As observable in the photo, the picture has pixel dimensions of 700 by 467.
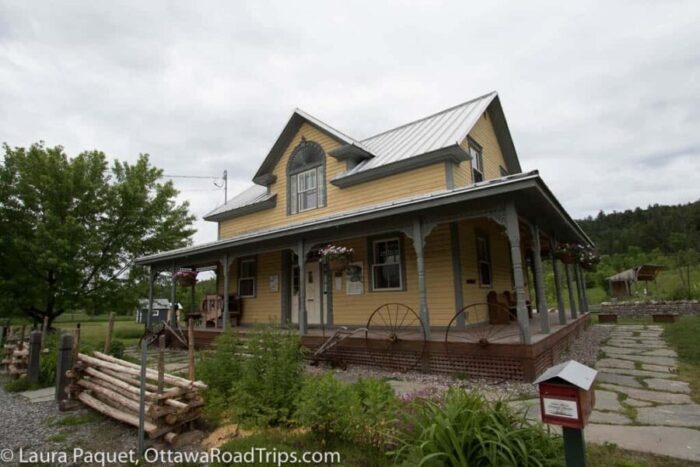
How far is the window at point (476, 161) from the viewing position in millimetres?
10756

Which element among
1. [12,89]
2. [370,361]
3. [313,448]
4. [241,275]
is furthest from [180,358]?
[12,89]

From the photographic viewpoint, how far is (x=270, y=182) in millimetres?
13297

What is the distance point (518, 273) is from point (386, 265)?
163 inches

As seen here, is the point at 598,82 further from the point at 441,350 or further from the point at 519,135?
the point at 519,135

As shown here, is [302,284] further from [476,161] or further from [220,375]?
[476,161]

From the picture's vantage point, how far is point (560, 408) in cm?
194

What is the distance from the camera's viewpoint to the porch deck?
233 inches

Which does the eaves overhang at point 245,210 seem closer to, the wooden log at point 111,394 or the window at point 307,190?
the window at point 307,190

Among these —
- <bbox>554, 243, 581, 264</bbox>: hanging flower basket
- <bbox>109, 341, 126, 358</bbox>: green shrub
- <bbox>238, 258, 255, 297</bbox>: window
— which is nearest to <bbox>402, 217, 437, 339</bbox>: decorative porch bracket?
<bbox>554, 243, 581, 264</bbox>: hanging flower basket

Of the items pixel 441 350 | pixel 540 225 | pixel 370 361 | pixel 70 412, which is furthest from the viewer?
pixel 540 225

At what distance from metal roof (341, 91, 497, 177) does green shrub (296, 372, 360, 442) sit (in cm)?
723

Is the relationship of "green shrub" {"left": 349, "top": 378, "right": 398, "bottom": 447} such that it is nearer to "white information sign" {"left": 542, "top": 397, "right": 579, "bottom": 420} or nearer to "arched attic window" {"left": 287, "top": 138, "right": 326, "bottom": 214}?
"white information sign" {"left": 542, "top": 397, "right": 579, "bottom": 420}

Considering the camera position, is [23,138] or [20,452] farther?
[23,138]

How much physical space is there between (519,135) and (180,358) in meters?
22.6
